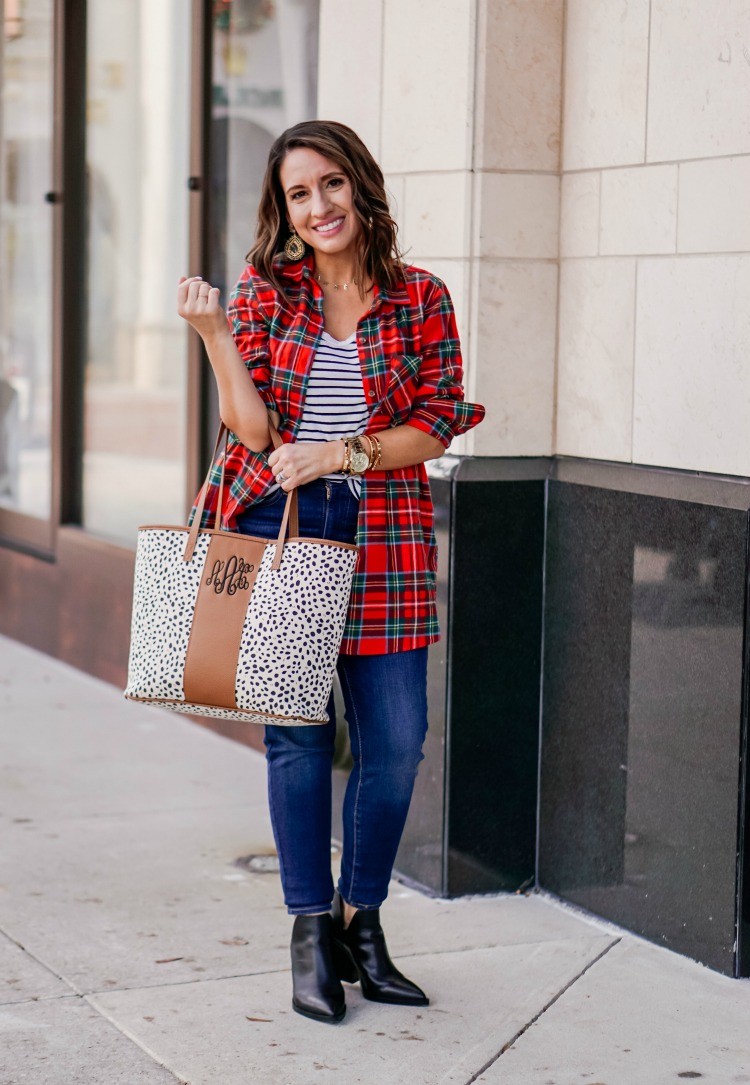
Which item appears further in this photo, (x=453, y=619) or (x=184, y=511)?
(x=184, y=511)

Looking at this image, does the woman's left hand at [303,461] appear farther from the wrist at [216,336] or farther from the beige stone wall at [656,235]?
the beige stone wall at [656,235]

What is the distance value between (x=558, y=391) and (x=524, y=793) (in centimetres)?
114

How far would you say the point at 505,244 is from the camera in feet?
15.1

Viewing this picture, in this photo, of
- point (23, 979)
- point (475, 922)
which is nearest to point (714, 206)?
point (475, 922)

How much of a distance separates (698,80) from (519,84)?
1.91 ft

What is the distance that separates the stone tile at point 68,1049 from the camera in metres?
3.45

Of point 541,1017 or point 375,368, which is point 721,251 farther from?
point 541,1017

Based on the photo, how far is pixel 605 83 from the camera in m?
4.48

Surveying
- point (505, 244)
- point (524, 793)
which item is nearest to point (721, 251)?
point (505, 244)

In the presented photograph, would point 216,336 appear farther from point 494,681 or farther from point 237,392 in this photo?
point 494,681

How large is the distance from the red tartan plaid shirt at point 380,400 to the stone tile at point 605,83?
96 cm

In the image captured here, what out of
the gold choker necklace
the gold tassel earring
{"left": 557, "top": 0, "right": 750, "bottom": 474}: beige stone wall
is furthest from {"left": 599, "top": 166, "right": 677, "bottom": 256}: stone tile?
the gold tassel earring

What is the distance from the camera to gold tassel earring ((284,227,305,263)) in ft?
12.2

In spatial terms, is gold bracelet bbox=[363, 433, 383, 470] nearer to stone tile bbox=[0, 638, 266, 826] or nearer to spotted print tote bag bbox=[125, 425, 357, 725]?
spotted print tote bag bbox=[125, 425, 357, 725]
